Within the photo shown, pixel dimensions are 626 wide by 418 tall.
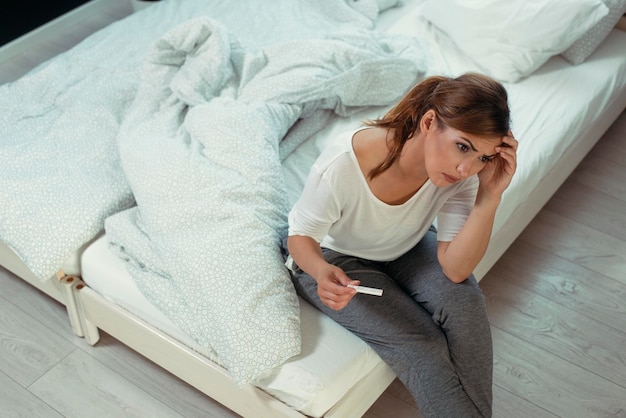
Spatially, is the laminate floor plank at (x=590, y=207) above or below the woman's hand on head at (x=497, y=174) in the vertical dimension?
below

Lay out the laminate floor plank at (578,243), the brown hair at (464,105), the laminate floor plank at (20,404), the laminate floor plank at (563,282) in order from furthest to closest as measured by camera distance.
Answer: the laminate floor plank at (578,243) < the laminate floor plank at (563,282) < the laminate floor plank at (20,404) < the brown hair at (464,105)

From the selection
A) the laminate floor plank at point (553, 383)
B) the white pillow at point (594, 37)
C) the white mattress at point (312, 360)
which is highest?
the white mattress at point (312, 360)

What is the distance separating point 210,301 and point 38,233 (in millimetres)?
466

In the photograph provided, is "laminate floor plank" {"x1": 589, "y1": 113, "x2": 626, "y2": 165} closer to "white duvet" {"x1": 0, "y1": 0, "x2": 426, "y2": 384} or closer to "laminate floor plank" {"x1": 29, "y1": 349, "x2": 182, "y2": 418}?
"white duvet" {"x1": 0, "y1": 0, "x2": 426, "y2": 384}

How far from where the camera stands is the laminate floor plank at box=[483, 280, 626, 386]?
6.46ft

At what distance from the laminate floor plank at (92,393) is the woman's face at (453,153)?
828 millimetres

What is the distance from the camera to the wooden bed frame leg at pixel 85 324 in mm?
1814

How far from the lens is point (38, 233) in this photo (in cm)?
177

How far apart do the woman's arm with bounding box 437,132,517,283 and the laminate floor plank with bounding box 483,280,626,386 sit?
560 millimetres

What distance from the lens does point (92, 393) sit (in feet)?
5.95

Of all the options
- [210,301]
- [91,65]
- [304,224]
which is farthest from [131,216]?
[91,65]

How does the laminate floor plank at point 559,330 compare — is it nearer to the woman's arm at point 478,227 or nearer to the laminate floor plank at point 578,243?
the laminate floor plank at point 578,243

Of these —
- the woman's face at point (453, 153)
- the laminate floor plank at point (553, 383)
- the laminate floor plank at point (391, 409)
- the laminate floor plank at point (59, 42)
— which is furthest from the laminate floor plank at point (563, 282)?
the laminate floor plank at point (59, 42)

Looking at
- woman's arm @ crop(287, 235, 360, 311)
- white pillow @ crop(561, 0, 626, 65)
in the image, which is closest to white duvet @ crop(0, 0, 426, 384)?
woman's arm @ crop(287, 235, 360, 311)
